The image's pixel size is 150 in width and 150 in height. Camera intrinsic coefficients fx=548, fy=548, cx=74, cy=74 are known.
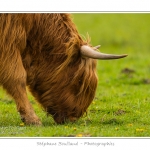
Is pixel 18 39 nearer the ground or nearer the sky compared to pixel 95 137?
nearer the sky

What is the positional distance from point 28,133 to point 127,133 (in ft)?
4.77

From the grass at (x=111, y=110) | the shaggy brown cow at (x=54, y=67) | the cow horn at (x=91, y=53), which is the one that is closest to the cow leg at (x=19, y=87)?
the shaggy brown cow at (x=54, y=67)

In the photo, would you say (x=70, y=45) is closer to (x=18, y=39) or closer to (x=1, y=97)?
(x=18, y=39)

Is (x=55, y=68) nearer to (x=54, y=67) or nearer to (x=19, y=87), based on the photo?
(x=54, y=67)

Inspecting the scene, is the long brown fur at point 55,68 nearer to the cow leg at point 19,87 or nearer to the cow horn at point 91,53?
the cow leg at point 19,87

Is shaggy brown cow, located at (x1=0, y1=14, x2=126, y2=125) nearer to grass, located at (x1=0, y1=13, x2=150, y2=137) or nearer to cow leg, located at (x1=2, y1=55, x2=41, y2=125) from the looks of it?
cow leg, located at (x1=2, y1=55, x2=41, y2=125)

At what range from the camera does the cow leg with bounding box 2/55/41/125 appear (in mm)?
8328

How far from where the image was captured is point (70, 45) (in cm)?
871

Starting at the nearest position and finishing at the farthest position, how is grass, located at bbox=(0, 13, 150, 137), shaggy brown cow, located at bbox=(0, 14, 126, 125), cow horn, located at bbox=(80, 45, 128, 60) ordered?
grass, located at bbox=(0, 13, 150, 137), cow horn, located at bbox=(80, 45, 128, 60), shaggy brown cow, located at bbox=(0, 14, 126, 125)

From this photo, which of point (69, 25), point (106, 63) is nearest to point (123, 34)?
point (106, 63)

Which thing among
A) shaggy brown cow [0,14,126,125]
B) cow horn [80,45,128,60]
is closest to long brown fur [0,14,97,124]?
shaggy brown cow [0,14,126,125]

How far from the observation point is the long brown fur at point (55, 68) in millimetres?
8516

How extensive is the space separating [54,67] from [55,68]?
0.03 meters

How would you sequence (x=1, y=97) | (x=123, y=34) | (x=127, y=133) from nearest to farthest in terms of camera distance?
(x=127, y=133), (x=1, y=97), (x=123, y=34)
